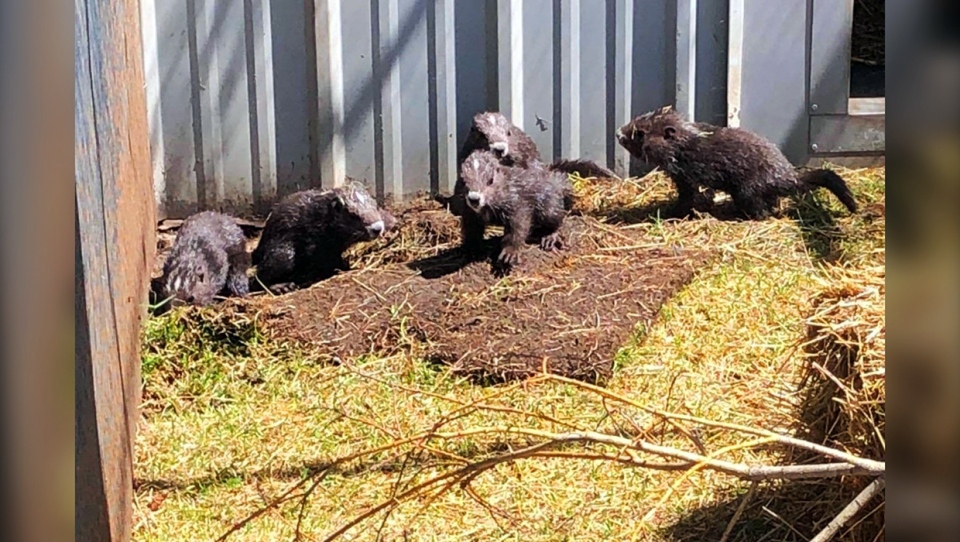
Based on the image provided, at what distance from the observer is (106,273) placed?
418cm

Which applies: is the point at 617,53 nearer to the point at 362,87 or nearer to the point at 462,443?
the point at 362,87

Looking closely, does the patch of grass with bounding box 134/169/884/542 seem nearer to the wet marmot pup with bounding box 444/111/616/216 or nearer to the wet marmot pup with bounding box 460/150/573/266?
the wet marmot pup with bounding box 460/150/573/266

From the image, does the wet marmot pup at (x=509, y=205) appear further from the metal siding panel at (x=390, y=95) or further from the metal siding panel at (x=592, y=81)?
the metal siding panel at (x=592, y=81)

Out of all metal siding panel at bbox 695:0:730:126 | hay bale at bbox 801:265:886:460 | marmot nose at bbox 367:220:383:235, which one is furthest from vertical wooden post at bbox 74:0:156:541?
metal siding panel at bbox 695:0:730:126

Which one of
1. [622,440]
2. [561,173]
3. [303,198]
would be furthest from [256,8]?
[622,440]

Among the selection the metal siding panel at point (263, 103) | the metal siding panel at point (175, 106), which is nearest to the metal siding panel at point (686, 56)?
the metal siding panel at point (263, 103)

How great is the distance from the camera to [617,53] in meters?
8.51

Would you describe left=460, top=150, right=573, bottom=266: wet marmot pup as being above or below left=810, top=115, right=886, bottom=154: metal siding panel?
below

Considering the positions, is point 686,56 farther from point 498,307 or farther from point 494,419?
point 494,419

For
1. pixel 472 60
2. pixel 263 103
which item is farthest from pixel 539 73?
pixel 263 103

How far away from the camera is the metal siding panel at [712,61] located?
8.41 m

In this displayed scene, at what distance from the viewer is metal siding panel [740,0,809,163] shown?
27.6 ft

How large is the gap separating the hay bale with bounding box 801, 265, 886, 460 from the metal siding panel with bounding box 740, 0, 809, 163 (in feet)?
14.8
